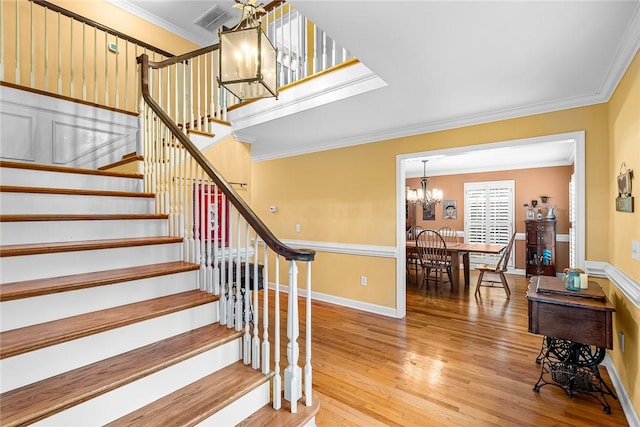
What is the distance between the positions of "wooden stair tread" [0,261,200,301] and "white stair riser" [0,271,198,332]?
38mm

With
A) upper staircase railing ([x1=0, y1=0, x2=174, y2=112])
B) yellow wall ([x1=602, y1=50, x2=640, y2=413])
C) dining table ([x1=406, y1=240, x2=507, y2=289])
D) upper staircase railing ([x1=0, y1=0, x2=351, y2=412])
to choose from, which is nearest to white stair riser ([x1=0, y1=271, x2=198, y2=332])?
upper staircase railing ([x1=0, y1=0, x2=351, y2=412])

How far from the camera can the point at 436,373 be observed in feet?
8.38

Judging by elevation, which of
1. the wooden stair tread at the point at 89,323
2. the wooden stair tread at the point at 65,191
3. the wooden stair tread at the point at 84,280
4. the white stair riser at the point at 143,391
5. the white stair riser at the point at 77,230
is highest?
the wooden stair tread at the point at 65,191

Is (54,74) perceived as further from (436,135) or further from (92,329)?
(436,135)

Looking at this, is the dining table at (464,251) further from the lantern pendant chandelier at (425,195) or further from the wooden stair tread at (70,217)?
the wooden stair tread at (70,217)

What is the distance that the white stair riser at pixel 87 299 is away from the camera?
4.83ft

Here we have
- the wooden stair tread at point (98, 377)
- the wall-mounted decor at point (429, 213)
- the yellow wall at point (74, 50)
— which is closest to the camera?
the wooden stair tread at point (98, 377)

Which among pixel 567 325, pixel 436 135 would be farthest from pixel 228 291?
pixel 436 135

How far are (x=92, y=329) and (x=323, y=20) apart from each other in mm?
2088

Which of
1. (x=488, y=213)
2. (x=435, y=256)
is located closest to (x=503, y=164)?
(x=488, y=213)

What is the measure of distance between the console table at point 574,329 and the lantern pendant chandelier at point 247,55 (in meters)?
2.59

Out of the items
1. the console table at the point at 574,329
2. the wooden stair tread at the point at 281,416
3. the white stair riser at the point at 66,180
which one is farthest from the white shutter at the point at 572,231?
the white stair riser at the point at 66,180

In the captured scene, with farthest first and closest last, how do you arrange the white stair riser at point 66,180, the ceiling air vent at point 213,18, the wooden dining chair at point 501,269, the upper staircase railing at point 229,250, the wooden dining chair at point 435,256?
the wooden dining chair at point 435,256 → the wooden dining chair at point 501,269 → the ceiling air vent at point 213,18 → the white stair riser at point 66,180 → the upper staircase railing at point 229,250

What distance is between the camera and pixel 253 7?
2016 millimetres
